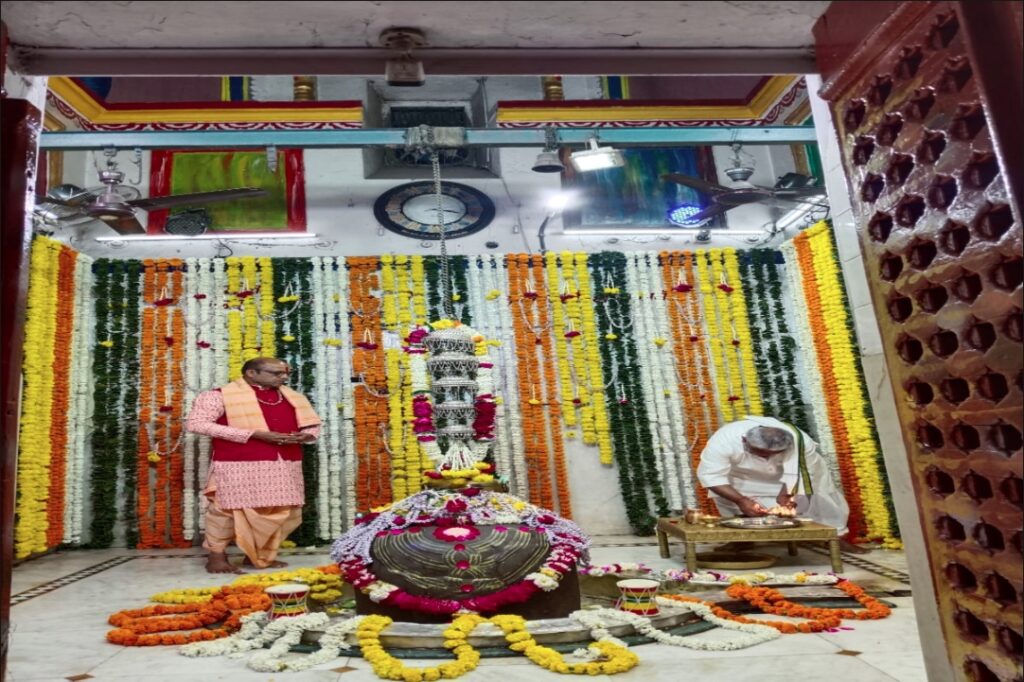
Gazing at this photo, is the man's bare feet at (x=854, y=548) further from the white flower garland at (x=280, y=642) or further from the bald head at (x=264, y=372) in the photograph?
the bald head at (x=264, y=372)

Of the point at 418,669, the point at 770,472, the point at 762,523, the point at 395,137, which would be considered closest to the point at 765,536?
the point at 762,523

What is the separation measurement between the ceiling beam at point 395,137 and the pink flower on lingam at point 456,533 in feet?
10.1

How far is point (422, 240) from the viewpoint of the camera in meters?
7.38

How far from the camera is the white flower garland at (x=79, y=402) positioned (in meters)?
6.24

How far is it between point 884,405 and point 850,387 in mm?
4628

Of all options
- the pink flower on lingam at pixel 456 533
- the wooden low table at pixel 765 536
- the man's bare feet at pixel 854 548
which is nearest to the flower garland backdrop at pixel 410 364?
the man's bare feet at pixel 854 548

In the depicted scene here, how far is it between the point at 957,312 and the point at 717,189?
461cm

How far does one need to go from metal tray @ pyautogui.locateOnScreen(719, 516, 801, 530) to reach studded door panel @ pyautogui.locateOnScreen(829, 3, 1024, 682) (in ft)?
9.95

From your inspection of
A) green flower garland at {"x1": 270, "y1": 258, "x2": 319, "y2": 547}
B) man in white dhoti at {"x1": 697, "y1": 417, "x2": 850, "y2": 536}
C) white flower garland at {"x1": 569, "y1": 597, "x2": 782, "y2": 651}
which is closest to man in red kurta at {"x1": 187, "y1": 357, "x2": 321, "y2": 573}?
green flower garland at {"x1": 270, "y1": 258, "x2": 319, "y2": 547}

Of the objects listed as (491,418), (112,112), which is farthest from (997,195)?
(112,112)

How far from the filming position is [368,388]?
265 inches

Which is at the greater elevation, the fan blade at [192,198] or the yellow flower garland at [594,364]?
the fan blade at [192,198]

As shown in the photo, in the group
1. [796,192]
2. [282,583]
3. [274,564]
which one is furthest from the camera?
[796,192]

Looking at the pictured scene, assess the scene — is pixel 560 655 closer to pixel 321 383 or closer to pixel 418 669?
pixel 418 669
